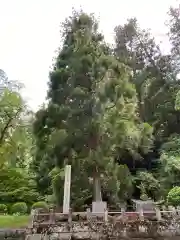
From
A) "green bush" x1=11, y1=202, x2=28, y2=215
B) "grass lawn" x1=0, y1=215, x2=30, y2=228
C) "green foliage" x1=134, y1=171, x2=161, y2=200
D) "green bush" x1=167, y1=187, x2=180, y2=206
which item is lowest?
"grass lawn" x1=0, y1=215, x2=30, y2=228

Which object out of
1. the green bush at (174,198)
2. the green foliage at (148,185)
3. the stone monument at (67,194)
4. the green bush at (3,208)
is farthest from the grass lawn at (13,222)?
the green foliage at (148,185)

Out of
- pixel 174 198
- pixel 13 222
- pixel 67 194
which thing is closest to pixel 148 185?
pixel 174 198

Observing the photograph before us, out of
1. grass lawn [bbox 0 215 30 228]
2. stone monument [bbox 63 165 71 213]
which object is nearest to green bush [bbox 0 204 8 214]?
grass lawn [bbox 0 215 30 228]

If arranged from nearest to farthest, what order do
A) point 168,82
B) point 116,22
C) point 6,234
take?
point 6,234 → point 168,82 → point 116,22

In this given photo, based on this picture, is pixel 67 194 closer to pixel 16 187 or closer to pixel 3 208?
pixel 3 208

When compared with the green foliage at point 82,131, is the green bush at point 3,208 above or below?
below

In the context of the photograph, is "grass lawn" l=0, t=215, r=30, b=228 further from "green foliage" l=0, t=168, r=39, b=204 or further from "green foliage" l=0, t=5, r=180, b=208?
"green foliage" l=0, t=168, r=39, b=204

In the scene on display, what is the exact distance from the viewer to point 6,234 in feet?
31.9

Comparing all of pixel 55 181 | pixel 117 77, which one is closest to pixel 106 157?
pixel 55 181

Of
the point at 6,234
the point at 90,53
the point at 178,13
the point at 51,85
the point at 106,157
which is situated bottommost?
the point at 6,234

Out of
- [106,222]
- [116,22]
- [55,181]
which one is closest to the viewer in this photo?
[106,222]

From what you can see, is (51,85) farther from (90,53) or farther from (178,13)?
(178,13)

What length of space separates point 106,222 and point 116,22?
66.6 ft

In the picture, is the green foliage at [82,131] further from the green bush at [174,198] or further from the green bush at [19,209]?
the green bush at [174,198]
